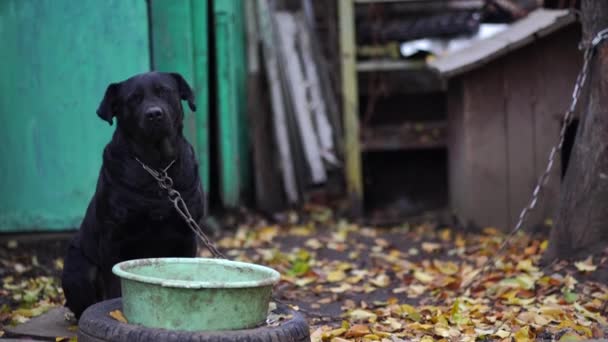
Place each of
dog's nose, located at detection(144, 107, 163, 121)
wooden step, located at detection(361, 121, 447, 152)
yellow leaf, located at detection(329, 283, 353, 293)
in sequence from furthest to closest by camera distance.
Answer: wooden step, located at detection(361, 121, 447, 152), yellow leaf, located at detection(329, 283, 353, 293), dog's nose, located at detection(144, 107, 163, 121)

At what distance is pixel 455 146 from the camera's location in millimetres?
8094

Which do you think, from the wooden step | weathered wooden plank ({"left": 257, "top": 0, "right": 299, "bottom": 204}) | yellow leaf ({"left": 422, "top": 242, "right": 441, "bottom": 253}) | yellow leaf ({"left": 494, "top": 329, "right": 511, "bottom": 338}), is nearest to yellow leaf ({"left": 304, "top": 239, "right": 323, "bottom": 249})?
yellow leaf ({"left": 422, "top": 242, "right": 441, "bottom": 253})

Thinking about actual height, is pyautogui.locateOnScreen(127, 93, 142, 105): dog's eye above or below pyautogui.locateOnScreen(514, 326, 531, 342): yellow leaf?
above

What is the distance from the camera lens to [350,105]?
27.3ft

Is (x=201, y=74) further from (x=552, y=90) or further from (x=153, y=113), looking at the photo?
(x=153, y=113)

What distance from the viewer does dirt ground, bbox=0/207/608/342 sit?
4348mm

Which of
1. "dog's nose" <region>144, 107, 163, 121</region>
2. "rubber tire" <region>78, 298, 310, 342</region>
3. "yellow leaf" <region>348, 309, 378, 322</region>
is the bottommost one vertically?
"yellow leaf" <region>348, 309, 378, 322</region>

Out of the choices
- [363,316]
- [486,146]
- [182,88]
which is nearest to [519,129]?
[486,146]

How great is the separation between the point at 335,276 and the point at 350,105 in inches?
112

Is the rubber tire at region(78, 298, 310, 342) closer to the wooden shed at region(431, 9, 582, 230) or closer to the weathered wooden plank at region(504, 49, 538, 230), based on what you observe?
the wooden shed at region(431, 9, 582, 230)

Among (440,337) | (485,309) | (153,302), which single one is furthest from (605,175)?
(153,302)

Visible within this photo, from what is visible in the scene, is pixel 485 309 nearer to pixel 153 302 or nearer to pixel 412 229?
pixel 153 302

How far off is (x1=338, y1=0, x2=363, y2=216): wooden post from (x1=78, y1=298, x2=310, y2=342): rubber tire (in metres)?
4.84

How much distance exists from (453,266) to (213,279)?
105 inches
